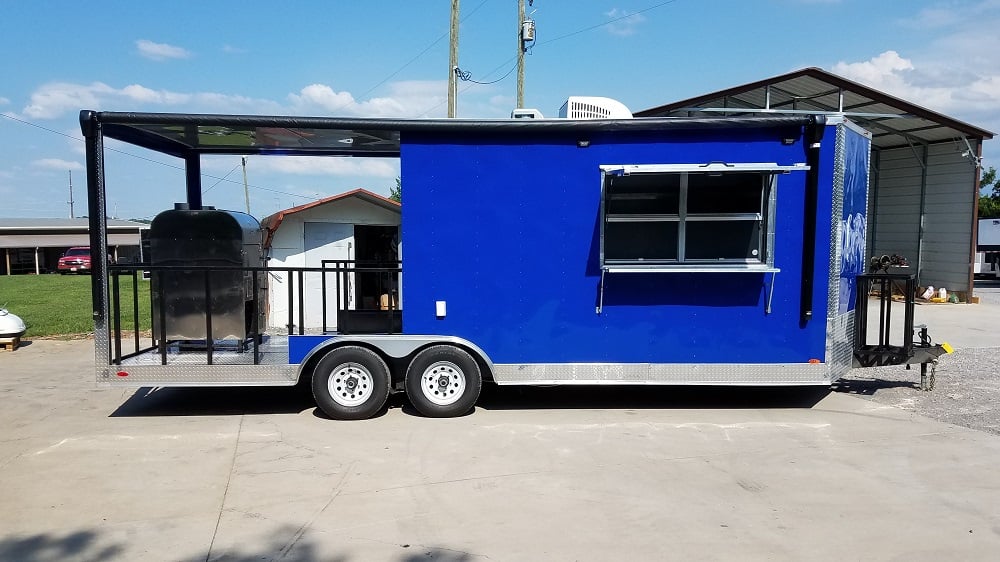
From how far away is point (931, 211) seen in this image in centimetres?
2109

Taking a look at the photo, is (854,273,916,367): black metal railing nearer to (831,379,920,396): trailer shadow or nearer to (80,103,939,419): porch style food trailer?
(831,379,920,396): trailer shadow

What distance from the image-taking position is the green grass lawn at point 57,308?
14.0 meters

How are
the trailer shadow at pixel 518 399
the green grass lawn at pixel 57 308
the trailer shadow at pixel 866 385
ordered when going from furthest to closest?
the green grass lawn at pixel 57 308
the trailer shadow at pixel 866 385
the trailer shadow at pixel 518 399

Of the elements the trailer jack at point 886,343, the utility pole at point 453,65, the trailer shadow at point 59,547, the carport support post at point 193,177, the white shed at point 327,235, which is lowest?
the trailer shadow at point 59,547

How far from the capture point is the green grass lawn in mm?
13977

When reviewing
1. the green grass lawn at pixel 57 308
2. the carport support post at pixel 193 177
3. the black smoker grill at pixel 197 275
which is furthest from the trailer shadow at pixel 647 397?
the green grass lawn at pixel 57 308

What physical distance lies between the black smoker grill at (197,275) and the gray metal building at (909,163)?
535 inches

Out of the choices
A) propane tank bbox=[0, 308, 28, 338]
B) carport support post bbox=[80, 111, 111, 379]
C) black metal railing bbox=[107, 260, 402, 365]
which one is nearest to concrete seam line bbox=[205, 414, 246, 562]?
black metal railing bbox=[107, 260, 402, 365]

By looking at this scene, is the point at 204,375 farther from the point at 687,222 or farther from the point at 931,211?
the point at 931,211

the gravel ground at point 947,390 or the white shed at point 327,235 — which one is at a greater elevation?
the white shed at point 327,235

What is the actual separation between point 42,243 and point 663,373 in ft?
158

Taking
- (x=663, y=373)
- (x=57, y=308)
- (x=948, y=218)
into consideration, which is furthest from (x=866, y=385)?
(x=57, y=308)

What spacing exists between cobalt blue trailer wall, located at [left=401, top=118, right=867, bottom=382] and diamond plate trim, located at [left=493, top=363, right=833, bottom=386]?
0.05m

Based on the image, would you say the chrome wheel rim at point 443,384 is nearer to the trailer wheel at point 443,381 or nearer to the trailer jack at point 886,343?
the trailer wheel at point 443,381
